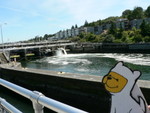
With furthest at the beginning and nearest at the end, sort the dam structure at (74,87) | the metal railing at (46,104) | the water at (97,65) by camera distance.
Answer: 1. the water at (97,65)
2. the dam structure at (74,87)
3. the metal railing at (46,104)

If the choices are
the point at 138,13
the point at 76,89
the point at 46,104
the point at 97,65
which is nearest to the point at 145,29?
the point at 97,65

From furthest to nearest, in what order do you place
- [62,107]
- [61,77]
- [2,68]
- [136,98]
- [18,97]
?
[2,68] → [18,97] → [61,77] → [136,98] → [62,107]

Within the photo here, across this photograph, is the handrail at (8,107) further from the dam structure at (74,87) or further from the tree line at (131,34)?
the tree line at (131,34)

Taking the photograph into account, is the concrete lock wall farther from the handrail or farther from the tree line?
the tree line

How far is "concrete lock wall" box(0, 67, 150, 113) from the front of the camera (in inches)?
504

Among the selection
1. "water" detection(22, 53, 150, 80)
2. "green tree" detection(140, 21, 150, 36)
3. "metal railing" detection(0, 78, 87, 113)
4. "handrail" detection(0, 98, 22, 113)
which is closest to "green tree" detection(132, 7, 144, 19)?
"green tree" detection(140, 21, 150, 36)

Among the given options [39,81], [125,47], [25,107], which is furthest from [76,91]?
[125,47]

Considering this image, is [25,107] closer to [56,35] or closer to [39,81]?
[39,81]

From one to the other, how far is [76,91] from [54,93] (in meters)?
2.83

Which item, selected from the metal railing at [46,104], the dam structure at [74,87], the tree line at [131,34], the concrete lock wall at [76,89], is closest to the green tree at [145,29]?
the tree line at [131,34]

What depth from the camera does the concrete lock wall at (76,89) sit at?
12805 millimetres

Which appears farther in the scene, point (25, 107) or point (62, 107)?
point (25, 107)

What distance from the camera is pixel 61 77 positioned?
52.5 ft

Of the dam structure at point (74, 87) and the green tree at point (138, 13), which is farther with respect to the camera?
the green tree at point (138, 13)
